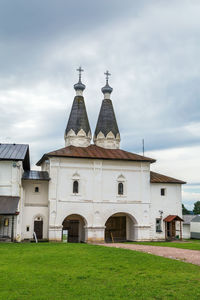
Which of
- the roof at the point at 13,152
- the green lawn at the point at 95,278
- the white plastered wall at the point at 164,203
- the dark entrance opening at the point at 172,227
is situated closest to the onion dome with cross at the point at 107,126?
the white plastered wall at the point at 164,203

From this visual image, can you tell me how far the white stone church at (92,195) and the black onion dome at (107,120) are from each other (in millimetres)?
845

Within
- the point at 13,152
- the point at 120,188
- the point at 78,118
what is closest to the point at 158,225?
the point at 120,188

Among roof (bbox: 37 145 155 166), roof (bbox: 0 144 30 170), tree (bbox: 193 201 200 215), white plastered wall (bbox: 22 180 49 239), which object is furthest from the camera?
tree (bbox: 193 201 200 215)

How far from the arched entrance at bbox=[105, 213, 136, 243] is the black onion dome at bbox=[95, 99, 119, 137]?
759 centimetres

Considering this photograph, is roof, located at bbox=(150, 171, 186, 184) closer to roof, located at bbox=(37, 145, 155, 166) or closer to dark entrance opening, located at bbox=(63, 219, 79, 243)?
roof, located at bbox=(37, 145, 155, 166)

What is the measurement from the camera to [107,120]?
29875 millimetres

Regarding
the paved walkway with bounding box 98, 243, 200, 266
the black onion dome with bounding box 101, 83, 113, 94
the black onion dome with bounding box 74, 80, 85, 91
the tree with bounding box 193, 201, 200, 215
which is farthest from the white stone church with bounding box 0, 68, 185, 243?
the tree with bounding box 193, 201, 200, 215

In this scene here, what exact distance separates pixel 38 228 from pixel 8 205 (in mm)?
5436

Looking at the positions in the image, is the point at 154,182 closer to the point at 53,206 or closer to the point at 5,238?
the point at 53,206

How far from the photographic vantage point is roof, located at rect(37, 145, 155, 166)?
25.0m

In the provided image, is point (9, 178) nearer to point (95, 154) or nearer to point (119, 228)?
point (95, 154)

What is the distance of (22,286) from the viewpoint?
27.2 ft

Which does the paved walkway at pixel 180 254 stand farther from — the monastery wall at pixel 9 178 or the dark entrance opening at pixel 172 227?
the monastery wall at pixel 9 178

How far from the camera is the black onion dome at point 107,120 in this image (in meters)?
29.3
